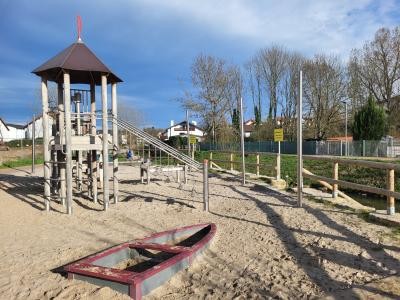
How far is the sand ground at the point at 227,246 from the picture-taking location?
4.55 m

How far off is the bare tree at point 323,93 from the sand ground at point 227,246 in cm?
3998

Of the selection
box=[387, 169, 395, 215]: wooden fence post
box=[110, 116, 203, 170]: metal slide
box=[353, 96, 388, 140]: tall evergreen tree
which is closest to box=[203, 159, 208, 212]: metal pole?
box=[110, 116, 203, 170]: metal slide

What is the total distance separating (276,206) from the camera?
9.52 meters

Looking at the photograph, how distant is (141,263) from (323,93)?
46.3 metres

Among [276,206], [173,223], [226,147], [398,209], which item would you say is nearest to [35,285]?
[173,223]

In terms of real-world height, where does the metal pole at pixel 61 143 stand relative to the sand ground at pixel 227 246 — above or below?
above

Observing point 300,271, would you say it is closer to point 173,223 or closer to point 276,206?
point 173,223

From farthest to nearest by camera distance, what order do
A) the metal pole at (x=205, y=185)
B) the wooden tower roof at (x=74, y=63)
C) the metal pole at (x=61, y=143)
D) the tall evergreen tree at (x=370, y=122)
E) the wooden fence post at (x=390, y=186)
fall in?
1. the tall evergreen tree at (x=370, y=122)
2. the metal pole at (x=61, y=143)
3. the wooden tower roof at (x=74, y=63)
4. the metal pole at (x=205, y=185)
5. the wooden fence post at (x=390, y=186)

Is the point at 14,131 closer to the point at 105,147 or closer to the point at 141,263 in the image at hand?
the point at 105,147

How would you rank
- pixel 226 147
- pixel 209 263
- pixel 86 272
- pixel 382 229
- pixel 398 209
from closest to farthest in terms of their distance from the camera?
pixel 86 272 → pixel 209 263 → pixel 382 229 → pixel 398 209 → pixel 226 147

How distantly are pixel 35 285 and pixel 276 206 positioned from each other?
5.98 meters

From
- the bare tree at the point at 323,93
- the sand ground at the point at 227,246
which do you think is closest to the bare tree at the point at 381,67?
the bare tree at the point at 323,93

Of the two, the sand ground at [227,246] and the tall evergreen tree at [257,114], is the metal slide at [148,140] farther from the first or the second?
the tall evergreen tree at [257,114]

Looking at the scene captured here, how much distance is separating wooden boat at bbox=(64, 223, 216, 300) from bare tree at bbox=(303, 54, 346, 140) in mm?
44426
